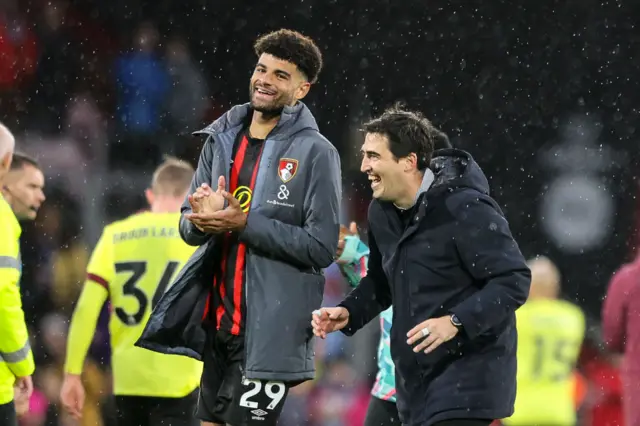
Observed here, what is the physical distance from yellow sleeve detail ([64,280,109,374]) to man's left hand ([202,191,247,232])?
153 cm

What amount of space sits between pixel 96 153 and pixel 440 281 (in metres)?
6.00

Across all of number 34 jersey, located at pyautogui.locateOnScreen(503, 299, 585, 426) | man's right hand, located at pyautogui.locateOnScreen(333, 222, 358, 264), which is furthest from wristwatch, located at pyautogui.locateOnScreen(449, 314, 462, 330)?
number 34 jersey, located at pyautogui.locateOnScreen(503, 299, 585, 426)

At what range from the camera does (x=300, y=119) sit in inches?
152

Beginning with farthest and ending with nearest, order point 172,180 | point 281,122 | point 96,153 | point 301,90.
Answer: point 96,153, point 172,180, point 301,90, point 281,122

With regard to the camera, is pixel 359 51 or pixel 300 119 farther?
pixel 359 51

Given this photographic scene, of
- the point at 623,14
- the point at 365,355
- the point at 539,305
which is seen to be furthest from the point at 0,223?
the point at 623,14

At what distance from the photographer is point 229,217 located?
361 cm

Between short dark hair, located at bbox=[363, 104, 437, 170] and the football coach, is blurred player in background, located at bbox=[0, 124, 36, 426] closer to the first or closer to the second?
the football coach

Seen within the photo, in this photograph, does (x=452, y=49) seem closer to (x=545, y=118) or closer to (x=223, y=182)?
(x=545, y=118)

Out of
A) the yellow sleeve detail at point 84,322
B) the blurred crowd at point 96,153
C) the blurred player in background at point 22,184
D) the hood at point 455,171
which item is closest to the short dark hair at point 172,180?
the yellow sleeve detail at point 84,322

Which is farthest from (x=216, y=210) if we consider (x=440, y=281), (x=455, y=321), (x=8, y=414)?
(x=8, y=414)

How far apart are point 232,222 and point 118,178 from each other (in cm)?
572

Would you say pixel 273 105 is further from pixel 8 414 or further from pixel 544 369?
pixel 544 369

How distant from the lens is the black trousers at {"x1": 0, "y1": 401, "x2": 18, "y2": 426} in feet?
12.8
